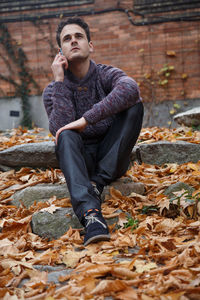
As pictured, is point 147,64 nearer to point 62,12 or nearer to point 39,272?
point 62,12

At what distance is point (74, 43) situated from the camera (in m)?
2.79

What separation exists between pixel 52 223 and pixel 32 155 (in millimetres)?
1329

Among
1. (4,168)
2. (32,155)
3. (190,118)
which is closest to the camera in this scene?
(32,155)

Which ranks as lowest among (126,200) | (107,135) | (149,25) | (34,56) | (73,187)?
(126,200)

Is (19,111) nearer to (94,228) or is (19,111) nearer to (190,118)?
(190,118)

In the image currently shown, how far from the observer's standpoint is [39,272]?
168 centimetres

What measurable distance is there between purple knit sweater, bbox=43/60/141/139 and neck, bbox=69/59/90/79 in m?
0.03

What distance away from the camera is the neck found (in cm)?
283

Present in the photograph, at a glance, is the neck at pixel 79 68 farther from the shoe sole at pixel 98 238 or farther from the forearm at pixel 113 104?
the shoe sole at pixel 98 238

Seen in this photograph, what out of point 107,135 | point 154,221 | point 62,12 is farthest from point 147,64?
point 154,221

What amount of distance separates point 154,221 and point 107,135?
820 mm

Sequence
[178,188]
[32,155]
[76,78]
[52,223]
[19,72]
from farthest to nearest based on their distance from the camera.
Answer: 1. [19,72]
2. [32,155]
3. [76,78]
4. [178,188]
5. [52,223]

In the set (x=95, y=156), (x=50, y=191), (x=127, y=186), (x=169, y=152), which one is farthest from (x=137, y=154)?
(x=50, y=191)

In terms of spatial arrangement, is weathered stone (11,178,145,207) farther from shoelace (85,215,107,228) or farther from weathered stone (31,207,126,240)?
shoelace (85,215,107,228)
